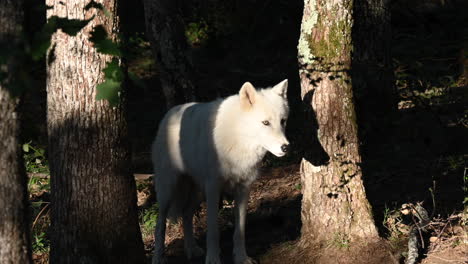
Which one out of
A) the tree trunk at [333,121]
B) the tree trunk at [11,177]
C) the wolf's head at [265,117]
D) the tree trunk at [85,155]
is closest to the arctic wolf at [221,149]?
the wolf's head at [265,117]

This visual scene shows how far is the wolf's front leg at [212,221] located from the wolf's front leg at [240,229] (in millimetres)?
230

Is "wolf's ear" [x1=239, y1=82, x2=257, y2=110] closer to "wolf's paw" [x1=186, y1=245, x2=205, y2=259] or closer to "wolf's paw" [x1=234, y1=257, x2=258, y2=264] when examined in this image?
"wolf's paw" [x1=234, y1=257, x2=258, y2=264]

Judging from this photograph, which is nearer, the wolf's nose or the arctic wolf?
the wolf's nose

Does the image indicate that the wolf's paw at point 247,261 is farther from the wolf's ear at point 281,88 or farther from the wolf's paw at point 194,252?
the wolf's ear at point 281,88

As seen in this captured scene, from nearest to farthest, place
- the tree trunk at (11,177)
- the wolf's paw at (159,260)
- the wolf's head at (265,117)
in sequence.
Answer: the tree trunk at (11,177) < the wolf's head at (265,117) < the wolf's paw at (159,260)

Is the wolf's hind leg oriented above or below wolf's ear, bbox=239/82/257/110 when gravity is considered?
below

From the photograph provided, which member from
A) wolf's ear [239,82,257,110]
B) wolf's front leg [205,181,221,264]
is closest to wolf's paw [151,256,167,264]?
wolf's front leg [205,181,221,264]

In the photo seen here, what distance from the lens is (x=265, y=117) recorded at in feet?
21.3

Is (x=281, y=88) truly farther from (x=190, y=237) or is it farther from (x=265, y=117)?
(x=190, y=237)

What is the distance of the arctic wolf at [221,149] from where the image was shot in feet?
21.6

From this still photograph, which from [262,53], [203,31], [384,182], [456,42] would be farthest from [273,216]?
[203,31]

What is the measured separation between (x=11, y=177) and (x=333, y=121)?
319 cm

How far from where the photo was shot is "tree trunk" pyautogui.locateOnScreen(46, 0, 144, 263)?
5891mm

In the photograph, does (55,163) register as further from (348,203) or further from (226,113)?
(348,203)
